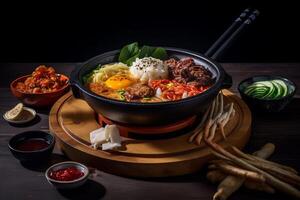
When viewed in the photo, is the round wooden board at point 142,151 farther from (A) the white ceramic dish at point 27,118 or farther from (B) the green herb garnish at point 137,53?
(B) the green herb garnish at point 137,53

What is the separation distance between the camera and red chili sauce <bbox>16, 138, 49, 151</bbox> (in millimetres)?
3605

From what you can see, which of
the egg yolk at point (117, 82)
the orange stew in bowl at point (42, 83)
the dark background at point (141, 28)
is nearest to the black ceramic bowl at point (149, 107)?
the egg yolk at point (117, 82)

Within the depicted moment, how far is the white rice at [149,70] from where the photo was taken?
4.14 m

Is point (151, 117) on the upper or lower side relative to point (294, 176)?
upper

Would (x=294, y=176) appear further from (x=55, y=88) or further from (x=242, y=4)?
(x=242, y=4)

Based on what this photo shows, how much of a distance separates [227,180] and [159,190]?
394mm

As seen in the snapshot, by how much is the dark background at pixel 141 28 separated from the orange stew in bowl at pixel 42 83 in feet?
5.23

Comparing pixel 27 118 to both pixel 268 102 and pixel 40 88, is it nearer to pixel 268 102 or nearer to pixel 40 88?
pixel 40 88

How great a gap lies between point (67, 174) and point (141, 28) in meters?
2.83

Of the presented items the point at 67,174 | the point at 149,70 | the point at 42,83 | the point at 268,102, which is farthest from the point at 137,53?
the point at 67,174

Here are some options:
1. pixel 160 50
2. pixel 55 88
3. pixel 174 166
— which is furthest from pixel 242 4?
pixel 174 166

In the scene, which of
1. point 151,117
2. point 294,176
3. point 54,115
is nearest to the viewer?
point 294,176

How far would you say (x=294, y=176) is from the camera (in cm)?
324

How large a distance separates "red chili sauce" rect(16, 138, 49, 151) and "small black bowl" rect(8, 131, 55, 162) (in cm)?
1
